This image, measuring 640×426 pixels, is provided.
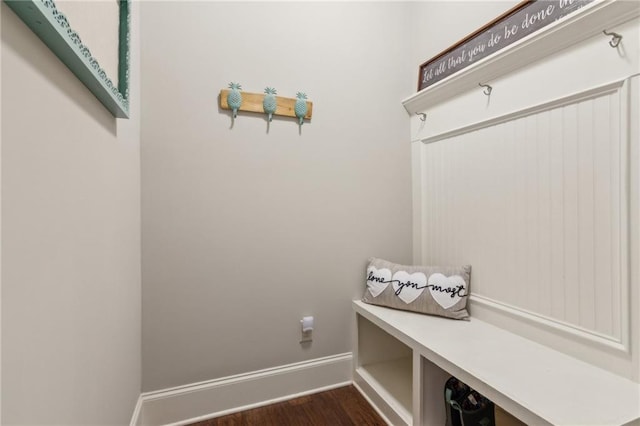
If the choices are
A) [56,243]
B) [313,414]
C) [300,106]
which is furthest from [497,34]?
[313,414]

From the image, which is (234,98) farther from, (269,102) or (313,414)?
(313,414)

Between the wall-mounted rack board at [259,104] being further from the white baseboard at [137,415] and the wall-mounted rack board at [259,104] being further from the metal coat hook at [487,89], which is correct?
the white baseboard at [137,415]

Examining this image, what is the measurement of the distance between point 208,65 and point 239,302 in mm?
1292

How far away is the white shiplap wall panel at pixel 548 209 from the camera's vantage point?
1.06 meters

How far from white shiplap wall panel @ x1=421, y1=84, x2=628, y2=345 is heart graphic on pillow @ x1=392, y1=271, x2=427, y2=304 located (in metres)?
0.26

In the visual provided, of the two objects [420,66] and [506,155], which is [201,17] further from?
[506,155]

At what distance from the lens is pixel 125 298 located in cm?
116

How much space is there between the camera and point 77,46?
0.60 m

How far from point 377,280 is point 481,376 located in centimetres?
79

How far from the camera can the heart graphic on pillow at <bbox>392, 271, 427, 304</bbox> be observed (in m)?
1.62

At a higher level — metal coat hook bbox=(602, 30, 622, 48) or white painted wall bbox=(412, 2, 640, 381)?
metal coat hook bbox=(602, 30, 622, 48)

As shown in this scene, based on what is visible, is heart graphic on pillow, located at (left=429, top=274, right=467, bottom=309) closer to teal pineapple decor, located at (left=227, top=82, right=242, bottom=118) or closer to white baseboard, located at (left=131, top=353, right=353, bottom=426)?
white baseboard, located at (left=131, top=353, right=353, bottom=426)

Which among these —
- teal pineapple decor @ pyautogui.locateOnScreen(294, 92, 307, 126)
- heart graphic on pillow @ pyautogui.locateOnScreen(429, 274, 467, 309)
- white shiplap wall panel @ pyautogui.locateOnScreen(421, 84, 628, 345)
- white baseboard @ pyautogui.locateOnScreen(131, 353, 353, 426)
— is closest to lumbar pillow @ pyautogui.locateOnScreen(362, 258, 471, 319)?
heart graphic on pillow @ pyautogui.locateOnScreen(429, 274, 467, 309)

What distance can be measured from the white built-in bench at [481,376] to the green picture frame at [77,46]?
1458 mm
